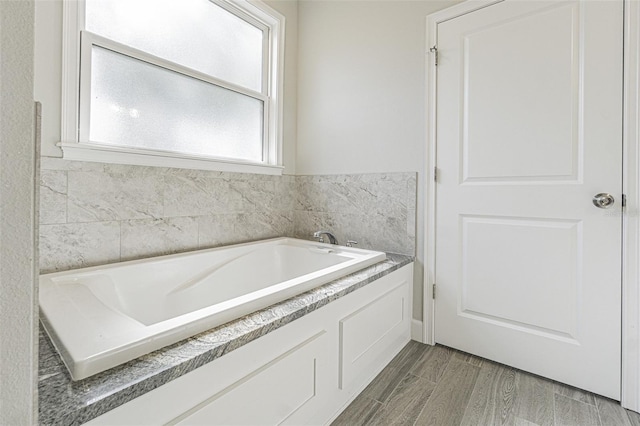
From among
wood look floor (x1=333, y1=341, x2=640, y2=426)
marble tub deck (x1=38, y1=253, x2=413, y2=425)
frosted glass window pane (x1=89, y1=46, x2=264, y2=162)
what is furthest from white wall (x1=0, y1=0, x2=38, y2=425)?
frosted glass window pane (x1=89, y1=46, x2=264, y2=162)

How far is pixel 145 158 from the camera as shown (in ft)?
5.51

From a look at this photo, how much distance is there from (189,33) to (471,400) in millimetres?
2642

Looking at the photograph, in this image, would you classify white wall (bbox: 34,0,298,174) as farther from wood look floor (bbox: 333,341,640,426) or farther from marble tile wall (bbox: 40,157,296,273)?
wood look floor (bbox: 333,341,640,426)

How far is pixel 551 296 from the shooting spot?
1.62 metres

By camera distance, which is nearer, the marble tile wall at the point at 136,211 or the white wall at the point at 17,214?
the white wall at the point at 17,214

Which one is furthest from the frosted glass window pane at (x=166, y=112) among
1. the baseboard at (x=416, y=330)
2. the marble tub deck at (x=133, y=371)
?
the baseboard at (x=416, y=330)

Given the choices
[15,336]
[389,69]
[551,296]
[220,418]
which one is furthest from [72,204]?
[551,296]

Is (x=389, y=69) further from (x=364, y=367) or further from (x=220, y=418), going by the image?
(x=220, y=418)

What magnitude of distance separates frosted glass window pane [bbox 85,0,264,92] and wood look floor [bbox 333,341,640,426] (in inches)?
87.0

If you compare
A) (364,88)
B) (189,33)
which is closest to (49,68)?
(189,33)

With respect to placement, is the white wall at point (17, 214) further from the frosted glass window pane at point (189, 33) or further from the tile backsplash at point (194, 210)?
the frosted glass window pane at point (189, 33)

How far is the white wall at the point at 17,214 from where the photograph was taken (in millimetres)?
347

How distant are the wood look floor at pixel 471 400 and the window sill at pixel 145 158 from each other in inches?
61.8

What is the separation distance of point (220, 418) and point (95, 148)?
1.35m
